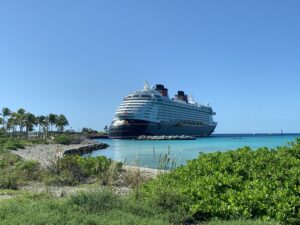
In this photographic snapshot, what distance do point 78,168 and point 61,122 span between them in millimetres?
93231

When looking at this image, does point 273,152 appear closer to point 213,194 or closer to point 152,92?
point 213,194

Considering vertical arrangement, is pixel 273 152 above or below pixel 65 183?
above

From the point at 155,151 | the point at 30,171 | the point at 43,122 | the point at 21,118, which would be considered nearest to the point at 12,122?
the point at 21,118

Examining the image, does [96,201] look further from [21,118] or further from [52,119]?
[52,119]

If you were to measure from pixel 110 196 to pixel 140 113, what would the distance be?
3207 inches

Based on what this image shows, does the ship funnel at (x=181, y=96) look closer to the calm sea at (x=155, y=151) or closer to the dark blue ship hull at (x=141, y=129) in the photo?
the dark blue ship hull at (x=141, y=129)

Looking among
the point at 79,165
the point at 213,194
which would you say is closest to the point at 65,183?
the point at 79,165

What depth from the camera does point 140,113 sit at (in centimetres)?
8744

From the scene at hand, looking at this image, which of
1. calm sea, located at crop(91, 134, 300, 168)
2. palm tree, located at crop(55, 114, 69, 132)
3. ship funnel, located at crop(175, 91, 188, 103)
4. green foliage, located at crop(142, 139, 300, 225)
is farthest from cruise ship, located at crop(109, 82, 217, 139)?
green foliage, located at crop(142, 139, 300, 225)

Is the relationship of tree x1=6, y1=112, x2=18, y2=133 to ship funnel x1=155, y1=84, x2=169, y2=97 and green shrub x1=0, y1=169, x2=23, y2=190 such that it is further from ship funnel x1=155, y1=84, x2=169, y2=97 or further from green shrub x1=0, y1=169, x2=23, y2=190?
green shrub x1=0, y1=169, x2=23, y2=190

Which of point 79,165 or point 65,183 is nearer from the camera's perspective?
point 65,183

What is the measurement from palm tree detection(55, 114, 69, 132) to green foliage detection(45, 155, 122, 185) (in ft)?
301

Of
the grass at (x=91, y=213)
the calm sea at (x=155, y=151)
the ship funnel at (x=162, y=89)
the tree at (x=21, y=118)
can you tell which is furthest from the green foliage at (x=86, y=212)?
the ship funnel at (x=162, y=89)

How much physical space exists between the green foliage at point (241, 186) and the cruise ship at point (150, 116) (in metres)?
79.4
